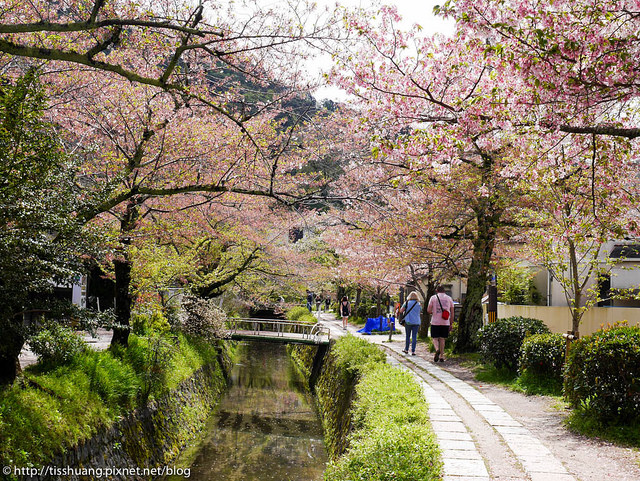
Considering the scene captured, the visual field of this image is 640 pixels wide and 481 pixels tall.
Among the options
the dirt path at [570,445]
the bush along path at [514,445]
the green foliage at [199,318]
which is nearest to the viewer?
the bush along path at [514,445]

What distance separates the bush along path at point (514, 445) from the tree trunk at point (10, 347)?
17.4 feet

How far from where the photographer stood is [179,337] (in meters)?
15.1

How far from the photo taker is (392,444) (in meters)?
4.66

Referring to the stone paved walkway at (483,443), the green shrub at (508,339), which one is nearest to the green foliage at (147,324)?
the stone paved walkway at (483,443)

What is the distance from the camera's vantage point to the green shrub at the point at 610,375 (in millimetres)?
6301

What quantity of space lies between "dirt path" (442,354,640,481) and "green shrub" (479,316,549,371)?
177 cm

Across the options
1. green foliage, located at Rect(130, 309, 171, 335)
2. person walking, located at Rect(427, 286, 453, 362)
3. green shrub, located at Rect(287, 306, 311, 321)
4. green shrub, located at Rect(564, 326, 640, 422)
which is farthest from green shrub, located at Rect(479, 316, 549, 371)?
green shrub, located at Rect(287, 306, 311, 321)

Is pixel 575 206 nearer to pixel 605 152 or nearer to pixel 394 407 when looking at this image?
pixel 605 152

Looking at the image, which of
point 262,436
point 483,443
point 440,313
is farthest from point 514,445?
point 262,436

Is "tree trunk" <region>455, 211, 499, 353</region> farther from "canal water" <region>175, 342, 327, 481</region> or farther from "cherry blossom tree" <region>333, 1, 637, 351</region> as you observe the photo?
"canal water" <region>175, 342, 327, 481</region>

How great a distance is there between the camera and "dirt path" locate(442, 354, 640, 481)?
499 centimetres

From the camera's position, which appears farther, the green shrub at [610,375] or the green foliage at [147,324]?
the green foliage at [147,324]

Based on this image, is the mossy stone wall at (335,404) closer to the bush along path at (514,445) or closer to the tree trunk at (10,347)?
the bush along path at (514,445)

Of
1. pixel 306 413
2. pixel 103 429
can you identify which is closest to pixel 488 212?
pixel 306 413
